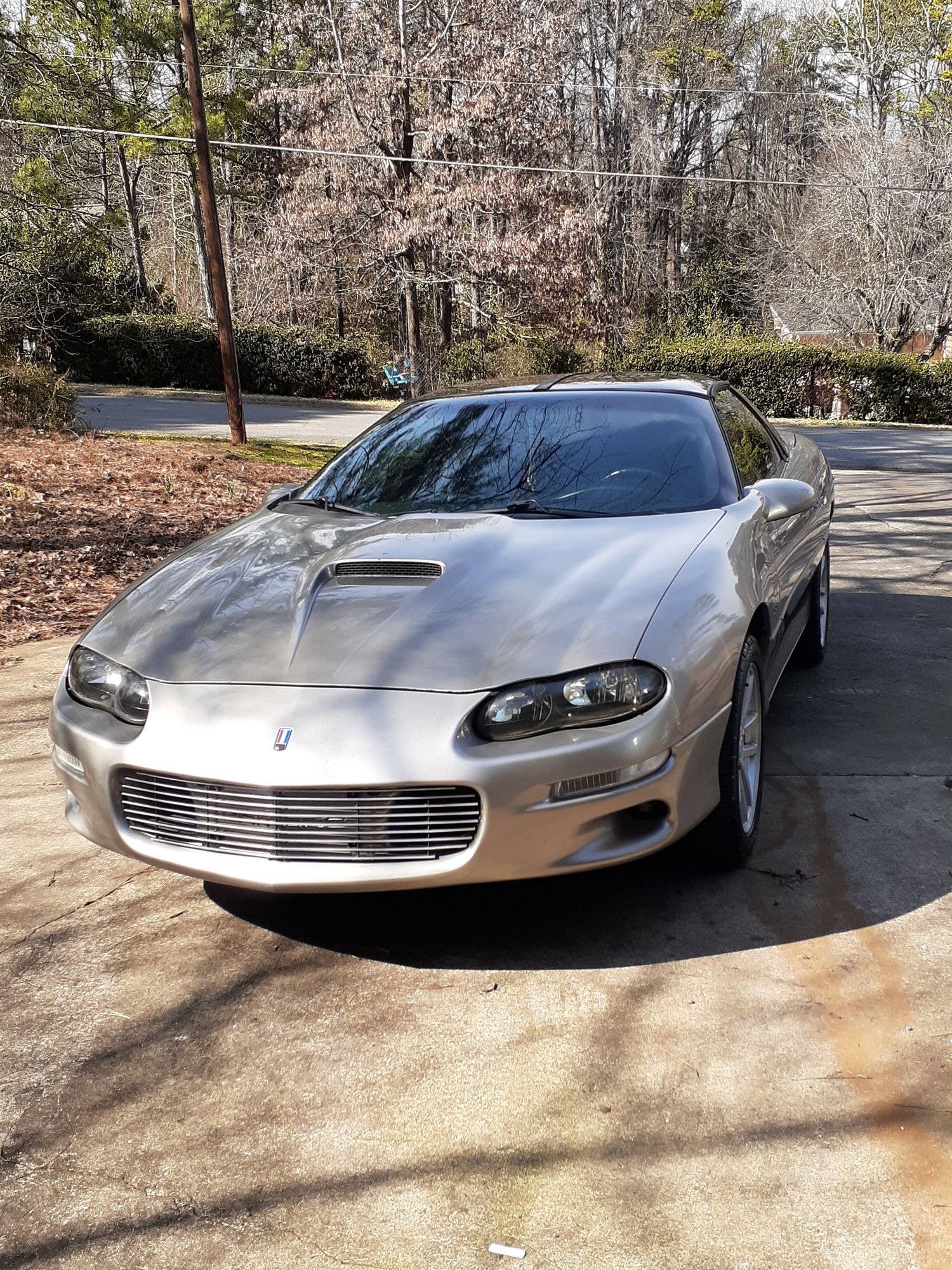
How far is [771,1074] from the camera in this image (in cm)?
266

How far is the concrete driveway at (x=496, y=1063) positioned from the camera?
222 centimetres

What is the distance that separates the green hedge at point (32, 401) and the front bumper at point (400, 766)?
1201cm

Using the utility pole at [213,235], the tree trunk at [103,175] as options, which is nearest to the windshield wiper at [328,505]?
the utility pole at [213,235]

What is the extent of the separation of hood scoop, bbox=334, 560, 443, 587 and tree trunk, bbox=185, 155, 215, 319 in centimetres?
3637

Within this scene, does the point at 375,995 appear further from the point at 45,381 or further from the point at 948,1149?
the point at 45,381

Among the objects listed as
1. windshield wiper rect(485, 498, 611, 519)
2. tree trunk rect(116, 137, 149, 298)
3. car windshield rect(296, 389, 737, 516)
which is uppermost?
tree trunk rect(116, 137, 149, 298)

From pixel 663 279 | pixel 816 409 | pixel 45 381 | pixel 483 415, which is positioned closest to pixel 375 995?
pixel 483 415

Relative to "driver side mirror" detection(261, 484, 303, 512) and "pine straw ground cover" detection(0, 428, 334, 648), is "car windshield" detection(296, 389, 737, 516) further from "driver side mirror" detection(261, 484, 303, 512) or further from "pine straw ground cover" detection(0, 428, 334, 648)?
"pine straw ground cover" detection(0, 428, 334, 648)

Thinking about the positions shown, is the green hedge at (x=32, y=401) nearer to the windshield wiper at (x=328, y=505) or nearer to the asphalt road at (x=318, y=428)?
the asphalt road at (x=318, y=428)

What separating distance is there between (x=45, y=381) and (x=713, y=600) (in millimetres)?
12829

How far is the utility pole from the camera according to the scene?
15328 mm

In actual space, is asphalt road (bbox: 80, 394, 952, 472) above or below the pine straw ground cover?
below

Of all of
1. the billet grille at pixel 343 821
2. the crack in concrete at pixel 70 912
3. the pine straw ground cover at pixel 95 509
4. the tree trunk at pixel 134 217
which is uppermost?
the tree trunk at pixel 134 217

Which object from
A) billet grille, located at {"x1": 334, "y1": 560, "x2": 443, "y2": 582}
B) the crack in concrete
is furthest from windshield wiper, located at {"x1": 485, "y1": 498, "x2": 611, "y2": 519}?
the crack in concrete
